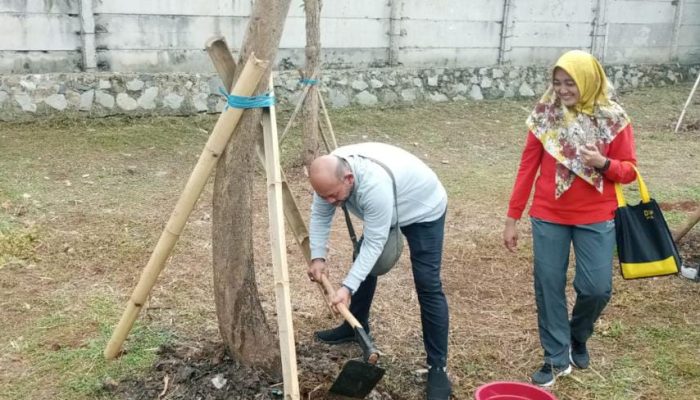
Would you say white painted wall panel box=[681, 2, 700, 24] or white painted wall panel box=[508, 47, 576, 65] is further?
white painted wall panel box=[681, 2, 700, 24]

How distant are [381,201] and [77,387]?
1.70 m

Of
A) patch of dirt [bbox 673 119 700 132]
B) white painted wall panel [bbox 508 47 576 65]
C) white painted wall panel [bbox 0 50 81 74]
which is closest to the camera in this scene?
white painted wall panel [bbox 0 50 81 74]

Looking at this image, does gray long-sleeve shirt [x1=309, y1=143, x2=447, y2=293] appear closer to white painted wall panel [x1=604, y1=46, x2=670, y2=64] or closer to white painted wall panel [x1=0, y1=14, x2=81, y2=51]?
white painted wall panel [x1=0, y1=14, x2=81, y2=51]

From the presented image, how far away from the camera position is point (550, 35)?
12.2 metres

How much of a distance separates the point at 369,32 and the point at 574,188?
747cm

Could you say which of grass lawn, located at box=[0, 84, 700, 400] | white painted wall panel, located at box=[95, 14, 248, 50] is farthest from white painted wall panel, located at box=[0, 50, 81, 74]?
grass lawn, located at box=[0, 84, 700, 400]

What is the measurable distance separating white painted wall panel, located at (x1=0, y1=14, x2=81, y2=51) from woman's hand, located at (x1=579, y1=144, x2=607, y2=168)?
690 centimetres

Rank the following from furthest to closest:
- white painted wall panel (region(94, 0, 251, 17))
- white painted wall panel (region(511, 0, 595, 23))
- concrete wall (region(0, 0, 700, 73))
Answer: white painted wall panel (region(511, 0, 595, 23)), white painted wall panel (region(94, 0, 251, 17)), concrete wall (region(0, 0, 700, 73))

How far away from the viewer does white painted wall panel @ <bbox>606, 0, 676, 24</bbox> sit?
41.8 feet

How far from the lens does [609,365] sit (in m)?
3.73

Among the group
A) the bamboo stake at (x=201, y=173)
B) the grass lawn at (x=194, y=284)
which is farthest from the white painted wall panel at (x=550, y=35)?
the bamboo stake at (x=201, y=173)

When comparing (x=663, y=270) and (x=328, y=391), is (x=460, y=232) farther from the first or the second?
(x=328, y=391)

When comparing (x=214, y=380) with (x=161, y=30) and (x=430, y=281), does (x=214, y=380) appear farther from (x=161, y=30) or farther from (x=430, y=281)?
(x=161, y=30)

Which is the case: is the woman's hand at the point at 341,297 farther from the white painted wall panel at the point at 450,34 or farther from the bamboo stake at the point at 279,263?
the white painted wall panel at the point at 450,34
